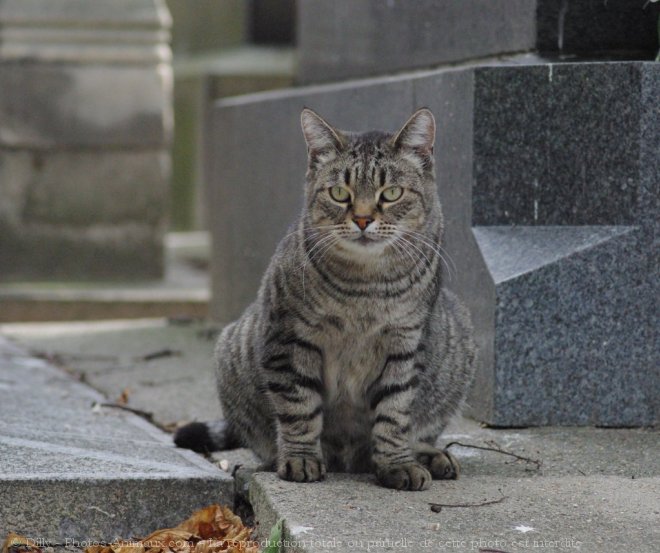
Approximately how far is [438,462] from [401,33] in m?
2.54

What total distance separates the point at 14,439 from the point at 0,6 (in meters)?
5.19

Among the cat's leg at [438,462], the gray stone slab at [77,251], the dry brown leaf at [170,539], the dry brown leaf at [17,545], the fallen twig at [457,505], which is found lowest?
the gray stone slab at [77,251]

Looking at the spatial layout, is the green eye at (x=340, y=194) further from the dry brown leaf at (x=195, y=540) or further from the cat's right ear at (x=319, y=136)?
the dry brown leaf at (x=195, y=540)

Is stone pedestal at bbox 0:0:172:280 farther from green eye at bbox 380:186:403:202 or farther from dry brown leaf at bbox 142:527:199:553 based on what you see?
dry brown leaf at bbox 142:527:199:553

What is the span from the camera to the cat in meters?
3.50

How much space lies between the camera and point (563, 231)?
427 centimetres

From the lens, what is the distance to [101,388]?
5.18 meters

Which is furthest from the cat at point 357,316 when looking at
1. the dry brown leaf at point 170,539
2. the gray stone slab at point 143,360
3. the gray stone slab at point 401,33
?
the gray stone slab at point 401,33

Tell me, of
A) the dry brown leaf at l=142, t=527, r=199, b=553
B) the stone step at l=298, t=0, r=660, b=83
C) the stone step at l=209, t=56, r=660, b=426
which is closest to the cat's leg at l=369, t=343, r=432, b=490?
the dry brown leaf at l=142, t=527, r=199, b=553

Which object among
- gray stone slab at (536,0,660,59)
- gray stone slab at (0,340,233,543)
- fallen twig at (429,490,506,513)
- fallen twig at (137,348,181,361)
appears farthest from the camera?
fallen twig at (137,348,181,361)

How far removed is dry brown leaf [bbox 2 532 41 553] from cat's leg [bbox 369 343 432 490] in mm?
959

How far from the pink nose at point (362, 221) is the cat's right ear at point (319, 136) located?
0.28 meters

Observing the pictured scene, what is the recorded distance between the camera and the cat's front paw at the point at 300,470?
3439 millimetres

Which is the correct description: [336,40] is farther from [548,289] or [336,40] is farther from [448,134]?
[548,289]
